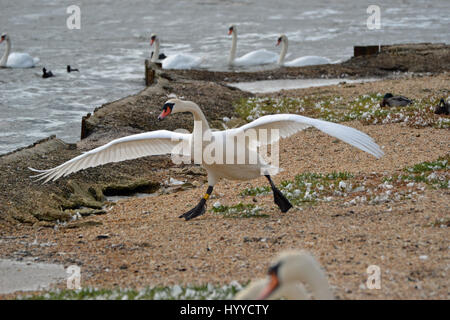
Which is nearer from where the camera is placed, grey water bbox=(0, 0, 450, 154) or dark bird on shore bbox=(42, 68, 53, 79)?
grey water bbox=(0, 0, 450, 154)

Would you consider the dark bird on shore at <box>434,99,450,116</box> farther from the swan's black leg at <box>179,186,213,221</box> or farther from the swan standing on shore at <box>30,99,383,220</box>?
the swan's black leg at <box>179,186,213,221</box>

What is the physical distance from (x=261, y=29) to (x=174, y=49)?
5.75 meters

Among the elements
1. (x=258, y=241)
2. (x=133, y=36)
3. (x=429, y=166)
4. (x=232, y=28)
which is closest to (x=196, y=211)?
(x=258, y=241)

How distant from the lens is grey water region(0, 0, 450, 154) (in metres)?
18.9

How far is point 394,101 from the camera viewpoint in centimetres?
1395

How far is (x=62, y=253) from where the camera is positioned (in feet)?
23.9

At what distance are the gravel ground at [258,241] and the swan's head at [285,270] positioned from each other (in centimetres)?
88

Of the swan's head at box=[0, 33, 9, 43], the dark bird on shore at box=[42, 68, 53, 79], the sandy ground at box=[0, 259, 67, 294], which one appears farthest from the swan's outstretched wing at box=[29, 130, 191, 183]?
the swan's head at box=[0, 33, 9, 43]

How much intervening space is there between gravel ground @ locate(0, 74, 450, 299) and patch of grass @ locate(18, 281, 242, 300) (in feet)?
1.06

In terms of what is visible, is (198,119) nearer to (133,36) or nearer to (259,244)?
(259,244)

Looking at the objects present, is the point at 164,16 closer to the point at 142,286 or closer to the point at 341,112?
the point at 341,112

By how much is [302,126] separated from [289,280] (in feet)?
13.7

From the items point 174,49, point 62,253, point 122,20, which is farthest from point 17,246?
point 122,20

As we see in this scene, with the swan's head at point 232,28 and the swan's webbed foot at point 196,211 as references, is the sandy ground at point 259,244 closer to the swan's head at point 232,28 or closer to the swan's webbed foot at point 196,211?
the swan's webbed foot at point 196,211
